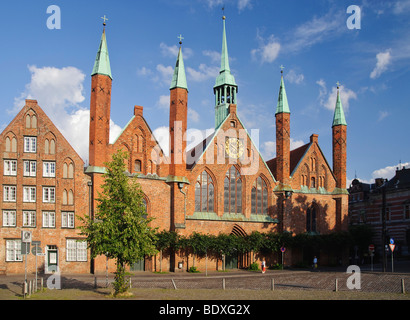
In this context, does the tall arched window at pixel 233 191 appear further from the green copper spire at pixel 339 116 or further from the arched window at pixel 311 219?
the green copper spire at pixel 339 116

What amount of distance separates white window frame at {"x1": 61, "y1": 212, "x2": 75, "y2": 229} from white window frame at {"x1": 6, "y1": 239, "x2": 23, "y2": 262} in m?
4.33

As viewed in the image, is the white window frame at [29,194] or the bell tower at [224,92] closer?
the white window frame at [29,194]

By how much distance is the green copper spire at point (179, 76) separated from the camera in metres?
48.4

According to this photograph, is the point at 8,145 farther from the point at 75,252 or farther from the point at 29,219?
the point at 75,252

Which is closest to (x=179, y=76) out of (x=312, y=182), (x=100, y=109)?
(x=100, y=109)

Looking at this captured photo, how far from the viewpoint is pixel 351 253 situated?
63.0 metres

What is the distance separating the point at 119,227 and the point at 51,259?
1851 cm

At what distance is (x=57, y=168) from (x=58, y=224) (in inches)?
208

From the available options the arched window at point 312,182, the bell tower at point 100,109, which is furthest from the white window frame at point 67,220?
the arched window at point 312,182

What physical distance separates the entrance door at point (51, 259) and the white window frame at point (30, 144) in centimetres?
920

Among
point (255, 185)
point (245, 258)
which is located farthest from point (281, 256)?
point (255, 185)

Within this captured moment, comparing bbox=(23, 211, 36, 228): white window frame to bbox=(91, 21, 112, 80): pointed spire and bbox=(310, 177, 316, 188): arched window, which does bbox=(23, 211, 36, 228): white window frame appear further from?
bbox=(310, 177, 316, 188): arched window

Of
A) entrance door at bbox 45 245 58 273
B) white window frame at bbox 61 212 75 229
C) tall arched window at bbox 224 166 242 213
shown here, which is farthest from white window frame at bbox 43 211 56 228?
tall arched window at bbox 224 166 242 213

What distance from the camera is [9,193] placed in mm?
40750
